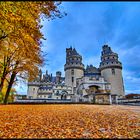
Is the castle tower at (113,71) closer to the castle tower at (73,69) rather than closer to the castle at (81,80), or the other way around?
the castle at (81,80)

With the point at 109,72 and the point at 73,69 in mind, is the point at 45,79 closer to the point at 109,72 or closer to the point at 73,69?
the point at 73,69

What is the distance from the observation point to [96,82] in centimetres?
5700

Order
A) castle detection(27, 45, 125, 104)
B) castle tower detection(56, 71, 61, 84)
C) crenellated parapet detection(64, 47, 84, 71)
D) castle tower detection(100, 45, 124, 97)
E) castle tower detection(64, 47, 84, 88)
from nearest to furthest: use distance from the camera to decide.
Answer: castle detection(27, 45, 125, 104)
castle tower detection(100, 45, 124, 97)
castle tower detection(64, 47, 84, 88)
crenellated parapet detection(64, 47, 84, 71)
castle tower detection(56, 71, 61, 84)

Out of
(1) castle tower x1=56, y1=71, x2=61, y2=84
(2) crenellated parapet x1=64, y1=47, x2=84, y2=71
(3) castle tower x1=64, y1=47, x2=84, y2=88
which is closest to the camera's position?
(3) castle tower x1=64, y1=47, x2=84, y2=88

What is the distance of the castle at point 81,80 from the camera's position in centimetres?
5750

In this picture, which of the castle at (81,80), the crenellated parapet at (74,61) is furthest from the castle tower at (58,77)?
the crenellated parapet at (74,61)

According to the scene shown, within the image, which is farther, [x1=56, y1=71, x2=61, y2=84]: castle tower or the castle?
[x1=56, y1=71, x2=61, y2=84]: castle tower

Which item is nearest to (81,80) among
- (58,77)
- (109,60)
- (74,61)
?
(109,60)

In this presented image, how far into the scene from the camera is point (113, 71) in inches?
2648

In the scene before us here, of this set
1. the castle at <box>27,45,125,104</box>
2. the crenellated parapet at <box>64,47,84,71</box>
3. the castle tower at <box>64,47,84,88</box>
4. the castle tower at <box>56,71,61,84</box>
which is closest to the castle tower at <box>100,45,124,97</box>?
the castle at <box>27,45,125,104</box>

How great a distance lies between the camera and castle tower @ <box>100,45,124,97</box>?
65.6m

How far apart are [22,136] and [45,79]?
86.6 metres

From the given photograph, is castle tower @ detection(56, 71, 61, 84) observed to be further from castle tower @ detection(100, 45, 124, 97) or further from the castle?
castle tower @ detection(100, 45, 124, 97)

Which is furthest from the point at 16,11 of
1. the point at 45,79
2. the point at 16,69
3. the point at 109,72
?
the point at 45,79
